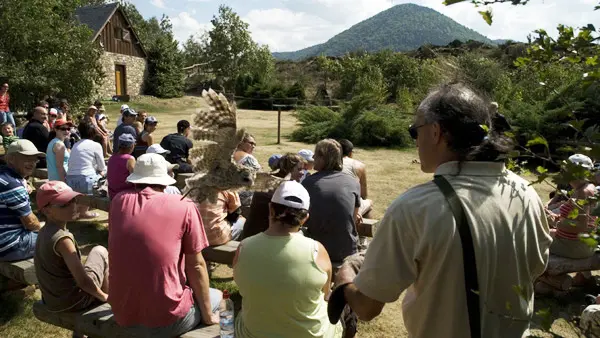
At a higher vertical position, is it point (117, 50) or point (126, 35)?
point (126, 35)

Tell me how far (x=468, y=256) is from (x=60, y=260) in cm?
287

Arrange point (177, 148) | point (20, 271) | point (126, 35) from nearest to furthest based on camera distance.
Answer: point (20, 271)
point (177, 148)
point (126, 35)

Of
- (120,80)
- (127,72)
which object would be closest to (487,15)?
(120,80)

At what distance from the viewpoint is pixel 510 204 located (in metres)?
1.62

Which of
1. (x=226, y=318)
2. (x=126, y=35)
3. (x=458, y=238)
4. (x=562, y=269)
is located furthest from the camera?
(x=126, y=35)

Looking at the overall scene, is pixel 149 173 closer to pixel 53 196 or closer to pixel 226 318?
pixel 53 196

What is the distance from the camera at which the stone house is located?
101 ft

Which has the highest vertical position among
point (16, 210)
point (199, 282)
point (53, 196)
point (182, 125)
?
point (182, 125)

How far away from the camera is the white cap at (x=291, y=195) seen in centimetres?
277

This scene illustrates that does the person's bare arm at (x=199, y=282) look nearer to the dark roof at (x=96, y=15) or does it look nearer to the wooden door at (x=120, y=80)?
the dark roof at (x=96, y=15)

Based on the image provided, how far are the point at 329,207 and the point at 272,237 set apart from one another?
145 cm

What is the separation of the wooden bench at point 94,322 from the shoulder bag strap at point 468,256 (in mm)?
2005

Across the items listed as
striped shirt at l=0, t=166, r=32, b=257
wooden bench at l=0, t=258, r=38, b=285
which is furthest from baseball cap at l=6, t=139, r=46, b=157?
wooden bench at l=0, t=258, r=38, b=285

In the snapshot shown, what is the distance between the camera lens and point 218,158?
335 centimetres
